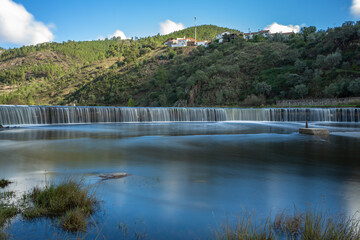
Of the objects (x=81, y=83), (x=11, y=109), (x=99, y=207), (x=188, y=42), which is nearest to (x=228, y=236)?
(x=99, y=207)

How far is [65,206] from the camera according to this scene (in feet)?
15.3

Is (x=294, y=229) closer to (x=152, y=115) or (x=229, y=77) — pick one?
(x=152, y=115)

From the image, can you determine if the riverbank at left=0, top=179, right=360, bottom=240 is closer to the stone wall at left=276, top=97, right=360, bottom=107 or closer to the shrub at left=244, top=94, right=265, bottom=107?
the stone wall at left=276, top=97, right=360, bottom=107

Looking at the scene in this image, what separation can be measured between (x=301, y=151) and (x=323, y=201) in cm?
747

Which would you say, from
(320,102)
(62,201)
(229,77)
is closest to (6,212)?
(62,201)

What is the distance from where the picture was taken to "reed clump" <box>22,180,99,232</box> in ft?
13.5

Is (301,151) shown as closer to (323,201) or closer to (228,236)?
(323,201)

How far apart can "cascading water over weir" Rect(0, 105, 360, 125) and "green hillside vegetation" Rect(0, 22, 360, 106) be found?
37.3ft

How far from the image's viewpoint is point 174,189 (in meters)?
6.39

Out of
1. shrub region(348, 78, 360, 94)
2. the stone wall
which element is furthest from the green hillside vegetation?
the stone wall

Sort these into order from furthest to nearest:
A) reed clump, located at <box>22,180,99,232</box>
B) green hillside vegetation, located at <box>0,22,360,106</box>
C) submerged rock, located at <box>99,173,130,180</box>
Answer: green hillside vegetation, located at <box>0,22,360,106</box> → submerged rock, located at <box>99,173,130,180</box> → reed clump, located at <box>22,180,99,232</box>

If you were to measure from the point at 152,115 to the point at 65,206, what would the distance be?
3054cm

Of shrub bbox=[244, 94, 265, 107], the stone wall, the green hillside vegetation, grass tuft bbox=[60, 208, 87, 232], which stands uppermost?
the green hillside vegetation

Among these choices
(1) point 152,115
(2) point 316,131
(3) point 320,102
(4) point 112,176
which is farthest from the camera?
(3) point 320,102
